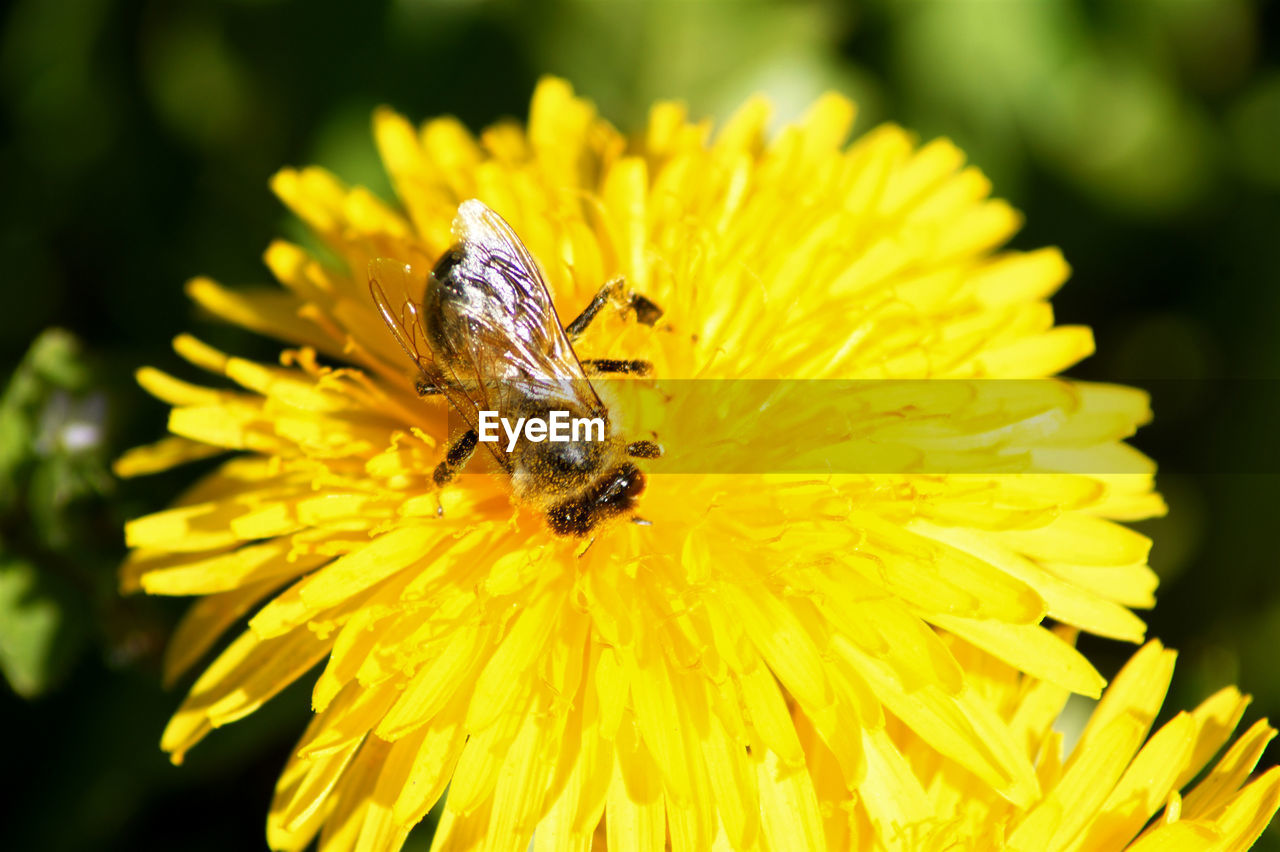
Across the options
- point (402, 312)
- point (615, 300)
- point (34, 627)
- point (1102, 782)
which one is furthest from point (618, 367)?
point (34, 627)

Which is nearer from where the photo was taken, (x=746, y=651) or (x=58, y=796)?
(x=746, y=651)

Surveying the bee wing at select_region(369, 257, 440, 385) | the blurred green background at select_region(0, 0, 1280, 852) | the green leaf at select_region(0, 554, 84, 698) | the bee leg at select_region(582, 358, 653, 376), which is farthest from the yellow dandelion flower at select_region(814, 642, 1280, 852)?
the green leaf at select_region(0, 554, 84, 698)

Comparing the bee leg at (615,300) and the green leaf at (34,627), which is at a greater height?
the bee leg at (615,300)

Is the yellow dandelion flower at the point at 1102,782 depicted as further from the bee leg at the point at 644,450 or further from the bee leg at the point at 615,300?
the bee leg at the point at 615,300

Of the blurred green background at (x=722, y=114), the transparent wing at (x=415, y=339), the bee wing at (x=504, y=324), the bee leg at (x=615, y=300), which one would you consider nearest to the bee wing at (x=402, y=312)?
the transparent wing at (x=415, y=339)

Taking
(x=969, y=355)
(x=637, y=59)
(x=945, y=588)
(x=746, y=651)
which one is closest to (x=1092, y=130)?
(x=637, y=59)

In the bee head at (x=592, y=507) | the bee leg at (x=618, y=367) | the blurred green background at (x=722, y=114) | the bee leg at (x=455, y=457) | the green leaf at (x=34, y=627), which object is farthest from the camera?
the blurred green background at (x=722, y=114)

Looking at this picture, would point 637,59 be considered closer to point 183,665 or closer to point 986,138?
point 986,138
